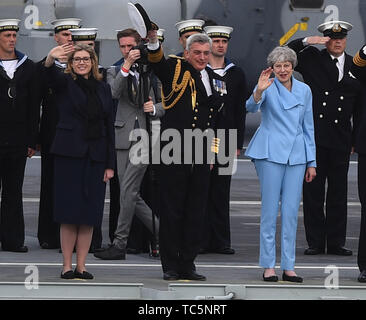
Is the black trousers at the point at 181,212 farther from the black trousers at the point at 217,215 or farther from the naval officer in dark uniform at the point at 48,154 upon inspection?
the naval officer in dark uniform at the point at 48,154

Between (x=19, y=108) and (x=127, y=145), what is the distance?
1090 millimetres

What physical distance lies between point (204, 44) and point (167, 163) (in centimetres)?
93

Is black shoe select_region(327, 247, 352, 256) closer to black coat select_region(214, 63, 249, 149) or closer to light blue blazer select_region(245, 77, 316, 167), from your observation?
black coat select_region(214, 63, 249, 149)

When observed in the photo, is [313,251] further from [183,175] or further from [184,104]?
[184,104]

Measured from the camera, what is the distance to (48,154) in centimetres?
1151

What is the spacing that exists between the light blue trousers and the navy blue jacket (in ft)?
3.90

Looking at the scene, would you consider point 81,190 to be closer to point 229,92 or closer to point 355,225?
point 229,92

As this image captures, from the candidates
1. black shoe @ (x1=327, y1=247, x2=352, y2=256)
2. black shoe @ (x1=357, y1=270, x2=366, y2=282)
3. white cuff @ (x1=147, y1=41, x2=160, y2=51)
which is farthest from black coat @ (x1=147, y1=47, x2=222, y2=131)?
black shoe @ (x1=327, y1=247, x2=352, y2=256)

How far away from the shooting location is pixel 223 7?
2036cm

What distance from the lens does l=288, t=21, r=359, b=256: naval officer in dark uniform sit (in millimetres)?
11734

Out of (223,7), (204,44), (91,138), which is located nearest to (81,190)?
(91,138)

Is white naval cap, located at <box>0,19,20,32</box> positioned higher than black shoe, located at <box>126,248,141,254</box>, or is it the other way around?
white naval cap, located at <box>0,19,20,32</box>

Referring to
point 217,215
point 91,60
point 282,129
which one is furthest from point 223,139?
point 91,60

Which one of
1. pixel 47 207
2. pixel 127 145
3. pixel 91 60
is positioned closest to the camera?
pixel 91 60
